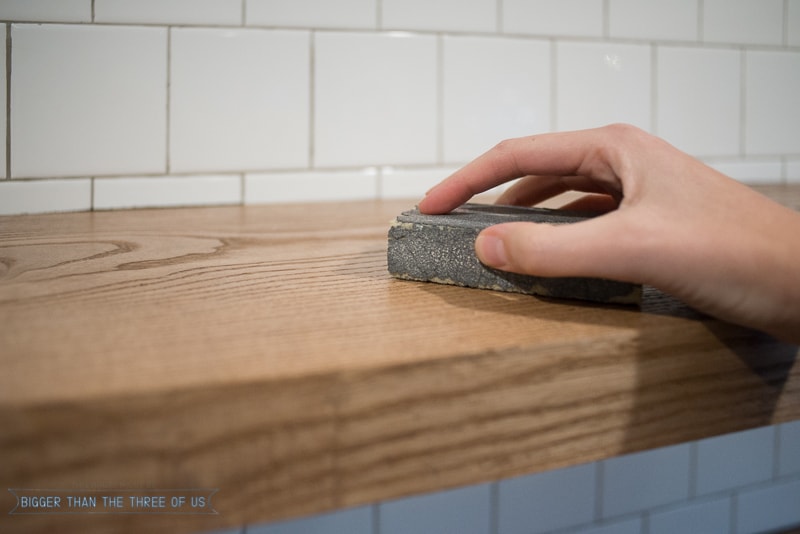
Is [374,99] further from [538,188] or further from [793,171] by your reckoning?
[793,171]

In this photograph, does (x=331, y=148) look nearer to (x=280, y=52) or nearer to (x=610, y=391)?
(x=280, y=52)

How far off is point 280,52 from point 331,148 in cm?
14

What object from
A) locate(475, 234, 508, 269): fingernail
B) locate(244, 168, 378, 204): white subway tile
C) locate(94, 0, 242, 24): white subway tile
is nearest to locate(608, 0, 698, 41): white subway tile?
locate(244, 168, 378, 204): white subway tile

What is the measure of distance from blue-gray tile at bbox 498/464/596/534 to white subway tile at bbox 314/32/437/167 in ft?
1.62

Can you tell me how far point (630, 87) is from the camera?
3.78ft

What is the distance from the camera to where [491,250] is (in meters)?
0.43

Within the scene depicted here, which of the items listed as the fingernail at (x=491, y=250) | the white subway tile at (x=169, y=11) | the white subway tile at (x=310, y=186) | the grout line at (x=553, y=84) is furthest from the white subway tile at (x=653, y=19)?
the fingernail at (x=491, y=250)

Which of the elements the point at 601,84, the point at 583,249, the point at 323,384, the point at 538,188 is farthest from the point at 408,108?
the point at 323,384

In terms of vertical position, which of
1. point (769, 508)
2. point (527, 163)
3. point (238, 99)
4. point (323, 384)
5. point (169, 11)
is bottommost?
point (769, 508)

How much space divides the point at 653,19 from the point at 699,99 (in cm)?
16

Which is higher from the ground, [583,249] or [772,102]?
[772,102]

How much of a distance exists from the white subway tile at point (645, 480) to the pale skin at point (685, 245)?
2.50 ft

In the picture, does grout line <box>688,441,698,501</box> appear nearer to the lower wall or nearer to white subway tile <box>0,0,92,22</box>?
the lower wall

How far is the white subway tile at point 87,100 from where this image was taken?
848 mm
